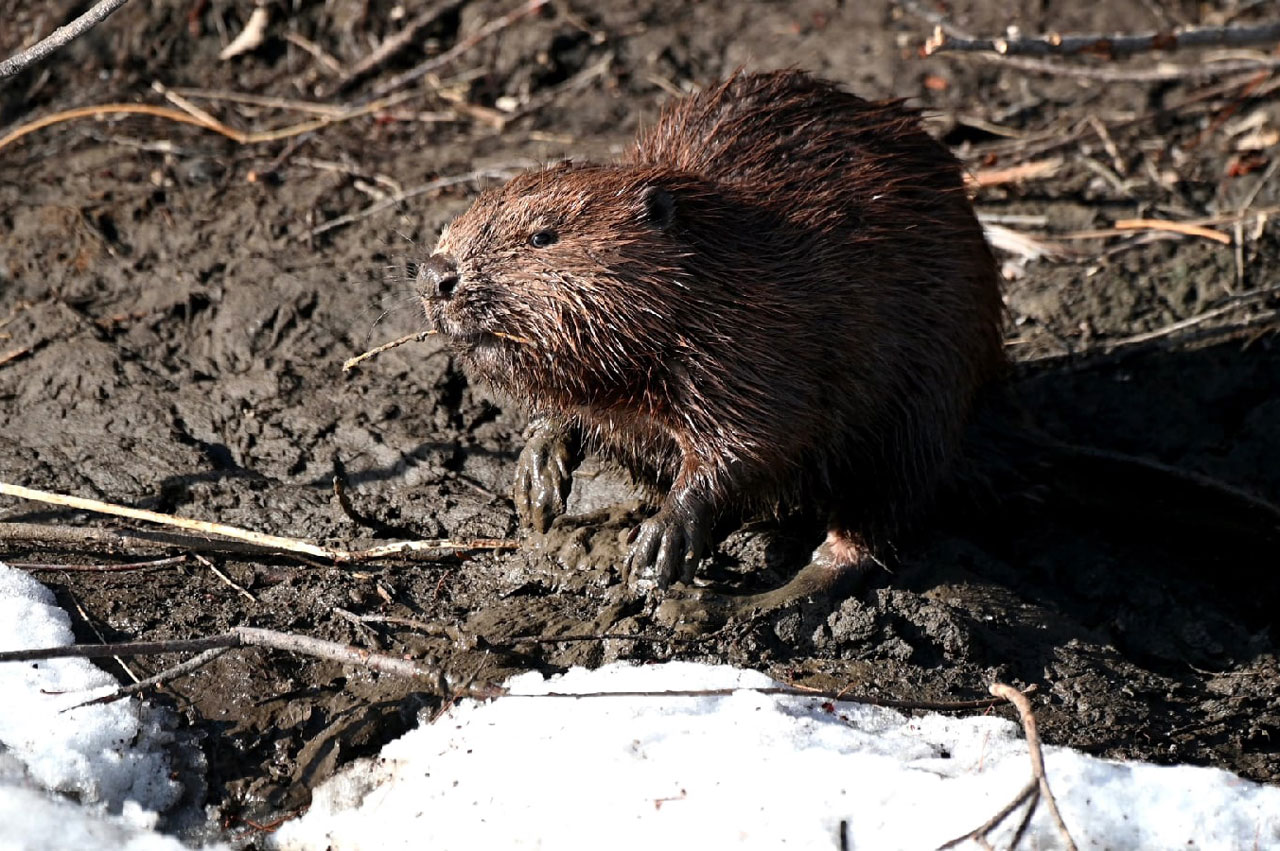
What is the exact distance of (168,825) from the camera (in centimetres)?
285

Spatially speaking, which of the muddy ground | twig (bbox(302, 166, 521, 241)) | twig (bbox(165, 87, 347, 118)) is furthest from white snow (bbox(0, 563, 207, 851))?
twig (bbox(165, 87, 347, 118))

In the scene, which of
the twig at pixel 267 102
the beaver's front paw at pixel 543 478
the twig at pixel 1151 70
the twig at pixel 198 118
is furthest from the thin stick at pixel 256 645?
the twig at pixel 1151 70

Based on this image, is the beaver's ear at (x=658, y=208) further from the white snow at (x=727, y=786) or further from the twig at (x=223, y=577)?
the twig at (x=223, y=577)

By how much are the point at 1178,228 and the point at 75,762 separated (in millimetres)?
4245

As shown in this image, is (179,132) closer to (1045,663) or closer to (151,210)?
(151,210)

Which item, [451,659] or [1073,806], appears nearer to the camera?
[1073,806]

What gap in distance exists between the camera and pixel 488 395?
173 inches

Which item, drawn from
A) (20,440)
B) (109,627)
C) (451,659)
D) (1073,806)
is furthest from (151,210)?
(1073,806)

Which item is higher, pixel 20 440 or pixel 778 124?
pixel 778 124

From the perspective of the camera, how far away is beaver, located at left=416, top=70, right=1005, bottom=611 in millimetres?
3373

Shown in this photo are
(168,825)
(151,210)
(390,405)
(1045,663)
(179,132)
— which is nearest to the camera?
(168,825)

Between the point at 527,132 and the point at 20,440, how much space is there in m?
2.49

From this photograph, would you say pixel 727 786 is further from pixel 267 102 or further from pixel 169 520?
pixel 267 102

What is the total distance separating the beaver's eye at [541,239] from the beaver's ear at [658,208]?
0.79 feet
